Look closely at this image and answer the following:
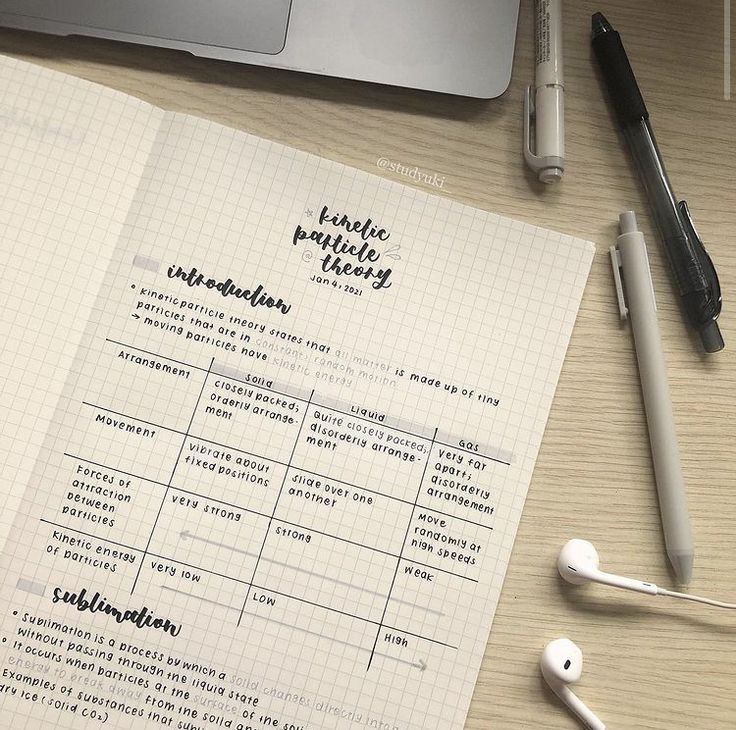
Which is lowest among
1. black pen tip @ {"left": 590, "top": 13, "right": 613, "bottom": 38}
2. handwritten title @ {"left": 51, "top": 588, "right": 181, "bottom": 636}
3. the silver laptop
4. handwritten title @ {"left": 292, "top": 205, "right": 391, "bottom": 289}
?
handwritten title @ {"left": 51, "top": 588, "right": 181, "bottom": 636}

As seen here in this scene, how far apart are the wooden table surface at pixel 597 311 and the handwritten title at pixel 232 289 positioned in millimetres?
128

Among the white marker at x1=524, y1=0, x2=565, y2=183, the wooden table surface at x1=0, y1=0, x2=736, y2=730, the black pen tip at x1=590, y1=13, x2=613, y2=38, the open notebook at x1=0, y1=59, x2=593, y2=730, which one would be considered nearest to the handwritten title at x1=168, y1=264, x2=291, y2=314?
the open notebook at x1=0, y1=59, x2=593, y2=730

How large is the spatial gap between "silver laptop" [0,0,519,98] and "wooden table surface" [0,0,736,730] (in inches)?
0.8

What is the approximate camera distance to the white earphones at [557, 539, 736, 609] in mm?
620

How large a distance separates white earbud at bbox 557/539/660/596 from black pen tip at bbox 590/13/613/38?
417 mm

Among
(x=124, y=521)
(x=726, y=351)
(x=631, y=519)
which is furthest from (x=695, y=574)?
(x=124, y=521)

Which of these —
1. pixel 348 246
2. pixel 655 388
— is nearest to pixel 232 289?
pixel 348 246

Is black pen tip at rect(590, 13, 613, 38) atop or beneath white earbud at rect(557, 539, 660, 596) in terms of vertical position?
atop

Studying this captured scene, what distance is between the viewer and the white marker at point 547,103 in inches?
25.6

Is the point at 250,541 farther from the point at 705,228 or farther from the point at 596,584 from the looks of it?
the point at 705,228

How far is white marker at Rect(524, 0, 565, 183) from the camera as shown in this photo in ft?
2.13

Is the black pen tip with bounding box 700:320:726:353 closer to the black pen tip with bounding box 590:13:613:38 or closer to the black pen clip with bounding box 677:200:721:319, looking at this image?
the black pen clip with bounding box 677:200:721:319

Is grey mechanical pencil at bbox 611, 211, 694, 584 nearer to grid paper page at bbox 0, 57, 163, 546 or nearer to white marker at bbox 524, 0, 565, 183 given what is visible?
white marker at bbox 524, 0, 565, 183

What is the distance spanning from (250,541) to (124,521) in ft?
0.32
